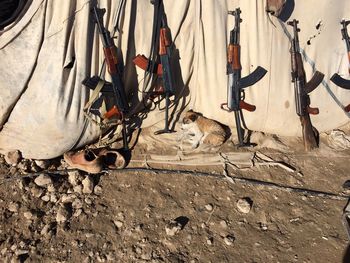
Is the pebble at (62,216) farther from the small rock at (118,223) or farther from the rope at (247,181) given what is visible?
the rope at (247,181)

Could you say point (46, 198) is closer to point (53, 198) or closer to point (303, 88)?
point (53, 198)

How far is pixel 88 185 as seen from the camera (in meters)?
3.51

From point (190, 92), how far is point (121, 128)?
28.4 inches

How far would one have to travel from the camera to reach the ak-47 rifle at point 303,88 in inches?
160

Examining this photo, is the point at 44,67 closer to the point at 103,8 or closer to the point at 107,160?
the point at 103,8

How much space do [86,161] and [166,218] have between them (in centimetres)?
80

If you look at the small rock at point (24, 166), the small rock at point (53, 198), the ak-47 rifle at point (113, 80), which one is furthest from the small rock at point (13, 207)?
the ak-47 rifle at point (113, 80)

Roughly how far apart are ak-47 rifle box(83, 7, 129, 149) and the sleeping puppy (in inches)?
24.7

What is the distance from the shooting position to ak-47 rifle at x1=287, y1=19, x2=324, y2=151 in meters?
4.08

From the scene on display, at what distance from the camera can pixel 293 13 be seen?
4066mm

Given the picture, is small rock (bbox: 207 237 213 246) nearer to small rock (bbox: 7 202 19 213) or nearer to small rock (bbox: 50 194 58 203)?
small rock (bbox: 50 194 58 203)

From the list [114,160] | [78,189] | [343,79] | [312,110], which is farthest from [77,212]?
[343,79]

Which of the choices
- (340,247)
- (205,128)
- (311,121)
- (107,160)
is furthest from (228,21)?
(340,247)

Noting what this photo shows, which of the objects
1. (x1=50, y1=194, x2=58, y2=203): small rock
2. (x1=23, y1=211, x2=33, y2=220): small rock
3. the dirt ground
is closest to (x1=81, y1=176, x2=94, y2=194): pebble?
the dirt ground
